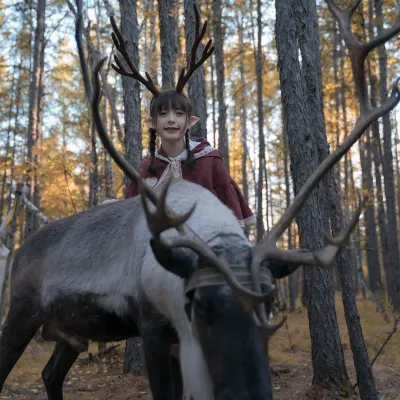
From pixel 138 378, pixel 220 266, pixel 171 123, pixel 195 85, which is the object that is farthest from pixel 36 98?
pixel 220 266

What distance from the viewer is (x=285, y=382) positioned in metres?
5.53

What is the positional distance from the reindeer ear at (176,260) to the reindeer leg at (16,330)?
4.92 feet

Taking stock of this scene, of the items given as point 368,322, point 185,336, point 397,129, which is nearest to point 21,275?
point 185,336

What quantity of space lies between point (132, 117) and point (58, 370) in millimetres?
3398

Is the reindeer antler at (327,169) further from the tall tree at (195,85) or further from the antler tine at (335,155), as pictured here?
the tall tree at (195,85)

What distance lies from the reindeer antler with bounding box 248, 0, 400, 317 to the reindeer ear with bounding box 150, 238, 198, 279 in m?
0.29

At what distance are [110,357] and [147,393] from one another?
220 cm

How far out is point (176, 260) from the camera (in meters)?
2.09

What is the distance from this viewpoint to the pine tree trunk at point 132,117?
5.84m

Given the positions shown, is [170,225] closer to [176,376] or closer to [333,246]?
[333,246]

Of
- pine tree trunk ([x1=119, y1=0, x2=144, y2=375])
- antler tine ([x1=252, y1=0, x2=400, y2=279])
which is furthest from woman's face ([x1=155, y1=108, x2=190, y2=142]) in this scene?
pine tree trunk ([x1=119, y1=0, x2=144, y2=375])

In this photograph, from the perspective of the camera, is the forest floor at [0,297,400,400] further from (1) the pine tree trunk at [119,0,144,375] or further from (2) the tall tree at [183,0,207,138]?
(2) the tall tree at [183,0,207,138]

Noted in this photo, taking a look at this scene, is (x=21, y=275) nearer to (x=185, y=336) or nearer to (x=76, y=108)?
(x=185, y=336)

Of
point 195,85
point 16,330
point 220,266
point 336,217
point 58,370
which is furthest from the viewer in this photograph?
point 195,85
